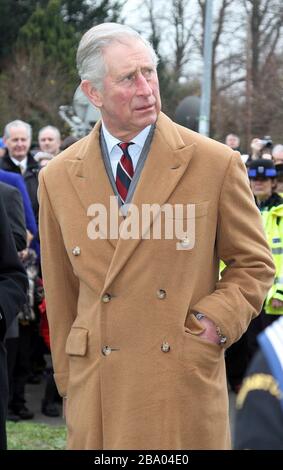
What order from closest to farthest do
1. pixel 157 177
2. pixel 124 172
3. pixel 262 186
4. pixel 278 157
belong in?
pixel 157 177, pixel 124 172, pixel 262 186, pixel 278 157

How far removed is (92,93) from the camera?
3.68 meters

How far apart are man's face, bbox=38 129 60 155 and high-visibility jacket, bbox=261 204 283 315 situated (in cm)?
321

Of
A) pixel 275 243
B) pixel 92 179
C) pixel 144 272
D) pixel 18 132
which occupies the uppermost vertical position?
pixel 92 179

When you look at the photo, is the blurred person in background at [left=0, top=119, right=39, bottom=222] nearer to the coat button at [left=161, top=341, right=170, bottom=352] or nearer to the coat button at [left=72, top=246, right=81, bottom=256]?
the coat button at [left=72, top=246, right=81, bottom=256]

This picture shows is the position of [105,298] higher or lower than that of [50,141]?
higher

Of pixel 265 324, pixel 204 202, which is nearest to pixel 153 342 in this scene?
pixel 204 202

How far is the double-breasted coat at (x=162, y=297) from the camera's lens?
11.2ft

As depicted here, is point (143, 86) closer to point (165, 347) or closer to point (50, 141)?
point (165, 347)

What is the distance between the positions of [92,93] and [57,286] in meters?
0.75

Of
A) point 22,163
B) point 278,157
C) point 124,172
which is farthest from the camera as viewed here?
point 278,157

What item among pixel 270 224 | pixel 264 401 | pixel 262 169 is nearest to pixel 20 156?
pixel 262 169

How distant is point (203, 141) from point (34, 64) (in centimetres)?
2834

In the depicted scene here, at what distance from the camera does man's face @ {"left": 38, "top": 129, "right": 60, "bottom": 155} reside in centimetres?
1078

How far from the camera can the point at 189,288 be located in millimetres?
3434
